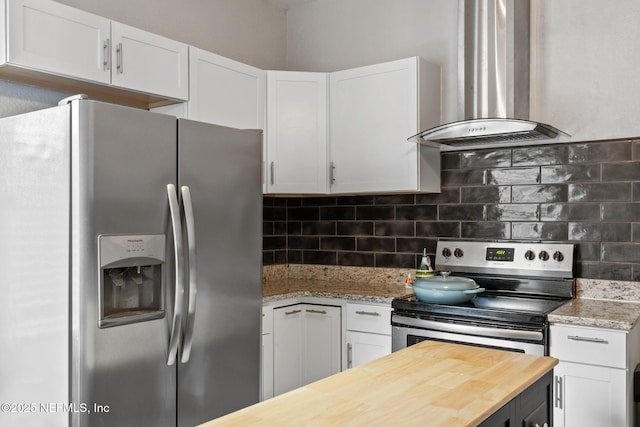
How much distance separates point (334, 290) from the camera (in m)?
3.53

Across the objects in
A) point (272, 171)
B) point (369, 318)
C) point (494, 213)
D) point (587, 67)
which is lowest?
point (369, 318)

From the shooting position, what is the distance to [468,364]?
5.93ft

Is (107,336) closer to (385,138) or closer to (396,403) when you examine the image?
(396,403)

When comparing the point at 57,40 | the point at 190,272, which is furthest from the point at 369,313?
the point at 57,40

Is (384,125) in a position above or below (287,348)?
above

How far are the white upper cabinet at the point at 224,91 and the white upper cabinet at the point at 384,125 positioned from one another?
0.51 m

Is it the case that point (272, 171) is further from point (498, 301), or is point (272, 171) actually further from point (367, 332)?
point (498, 301)

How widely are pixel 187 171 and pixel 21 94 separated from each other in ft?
3.26

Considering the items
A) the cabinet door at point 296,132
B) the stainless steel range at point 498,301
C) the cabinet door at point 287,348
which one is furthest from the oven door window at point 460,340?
the cabinet door at point 296,132

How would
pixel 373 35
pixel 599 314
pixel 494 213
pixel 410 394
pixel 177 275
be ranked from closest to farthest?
1. pixel 410 394
2. pixel 177 275
3. pixel 599 314
4. pixel 494 213
5. pixel 373 35

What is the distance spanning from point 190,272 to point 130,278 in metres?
0.24

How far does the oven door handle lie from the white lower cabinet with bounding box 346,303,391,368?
98 millimetres

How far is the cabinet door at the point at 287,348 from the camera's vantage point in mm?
3375

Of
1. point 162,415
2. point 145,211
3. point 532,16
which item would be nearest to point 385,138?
point 532,16
